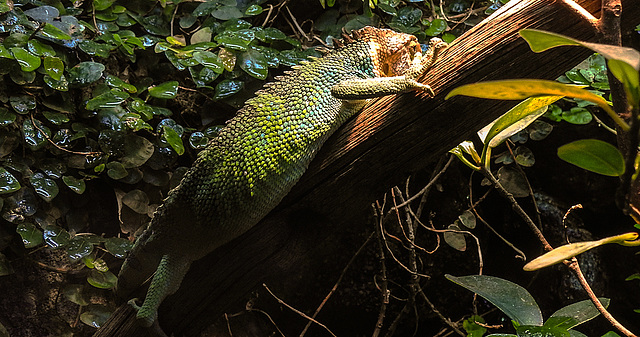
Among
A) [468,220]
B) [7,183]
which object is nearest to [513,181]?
[468,220]

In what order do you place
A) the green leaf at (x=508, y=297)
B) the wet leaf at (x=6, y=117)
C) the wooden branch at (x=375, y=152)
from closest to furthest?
1. the green leaf at (x=508, y=297)
2. the wooden branch at (x=375, y=152)
3. the wet leaf at (x=6, y=117)

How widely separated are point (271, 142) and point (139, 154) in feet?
3.36

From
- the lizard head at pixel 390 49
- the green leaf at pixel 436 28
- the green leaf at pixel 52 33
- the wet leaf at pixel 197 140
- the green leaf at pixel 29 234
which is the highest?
the green leaf at pixel 52 33

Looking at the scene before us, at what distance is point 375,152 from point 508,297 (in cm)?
68

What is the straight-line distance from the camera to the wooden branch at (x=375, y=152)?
4.92ft

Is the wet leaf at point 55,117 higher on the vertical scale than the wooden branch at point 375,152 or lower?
higher

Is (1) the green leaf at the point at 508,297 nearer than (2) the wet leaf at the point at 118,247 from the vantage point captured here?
Yes

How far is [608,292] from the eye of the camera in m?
2.64

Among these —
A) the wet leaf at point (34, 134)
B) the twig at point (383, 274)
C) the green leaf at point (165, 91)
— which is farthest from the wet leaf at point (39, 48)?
the twig at point (383, 274)

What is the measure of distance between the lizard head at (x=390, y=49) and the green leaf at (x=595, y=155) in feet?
4.08

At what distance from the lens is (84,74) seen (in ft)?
8.15

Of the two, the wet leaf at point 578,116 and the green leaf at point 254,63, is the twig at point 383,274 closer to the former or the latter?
the green leaf at point 254,63

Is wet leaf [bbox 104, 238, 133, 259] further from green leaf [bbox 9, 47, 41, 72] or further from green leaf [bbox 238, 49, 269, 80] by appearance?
green leaf [bbox 238, 49, 269, 80]

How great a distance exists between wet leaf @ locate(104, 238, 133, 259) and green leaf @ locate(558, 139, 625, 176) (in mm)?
2089
